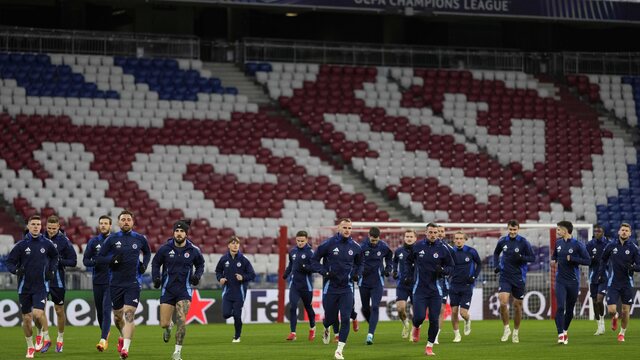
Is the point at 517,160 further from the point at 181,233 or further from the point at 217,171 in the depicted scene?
the point at 181,233

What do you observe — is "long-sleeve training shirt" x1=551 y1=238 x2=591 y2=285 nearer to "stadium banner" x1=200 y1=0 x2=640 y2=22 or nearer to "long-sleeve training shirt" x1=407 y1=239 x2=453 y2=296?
"long-sleeve training shirt" x1=407 y1=239 x2=453 y2=296

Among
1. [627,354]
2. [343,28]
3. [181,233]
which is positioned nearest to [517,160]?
[343,28]

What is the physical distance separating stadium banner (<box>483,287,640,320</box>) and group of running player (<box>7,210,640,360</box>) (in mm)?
9131

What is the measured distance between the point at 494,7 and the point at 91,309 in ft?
68.9

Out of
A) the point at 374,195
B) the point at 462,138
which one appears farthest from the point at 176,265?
the point at 462,138

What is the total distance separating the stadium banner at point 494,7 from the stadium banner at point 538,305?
1287cm

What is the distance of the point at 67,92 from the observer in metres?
45.6

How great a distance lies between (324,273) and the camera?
22.5 m

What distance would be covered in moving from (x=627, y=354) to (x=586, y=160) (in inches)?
1072

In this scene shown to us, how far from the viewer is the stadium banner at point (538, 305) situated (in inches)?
1569

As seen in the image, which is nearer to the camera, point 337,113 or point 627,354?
point 627,354

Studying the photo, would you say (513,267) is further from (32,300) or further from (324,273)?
(32,300)

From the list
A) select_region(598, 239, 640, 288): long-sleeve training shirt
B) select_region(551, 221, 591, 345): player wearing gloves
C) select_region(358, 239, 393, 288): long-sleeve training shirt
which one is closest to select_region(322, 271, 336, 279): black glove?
select_region(358, 239, 393, 288): long-sleeve training shirt

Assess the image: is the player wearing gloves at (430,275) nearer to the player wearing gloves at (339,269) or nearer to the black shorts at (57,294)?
the player wearing gloves at (339,269)
